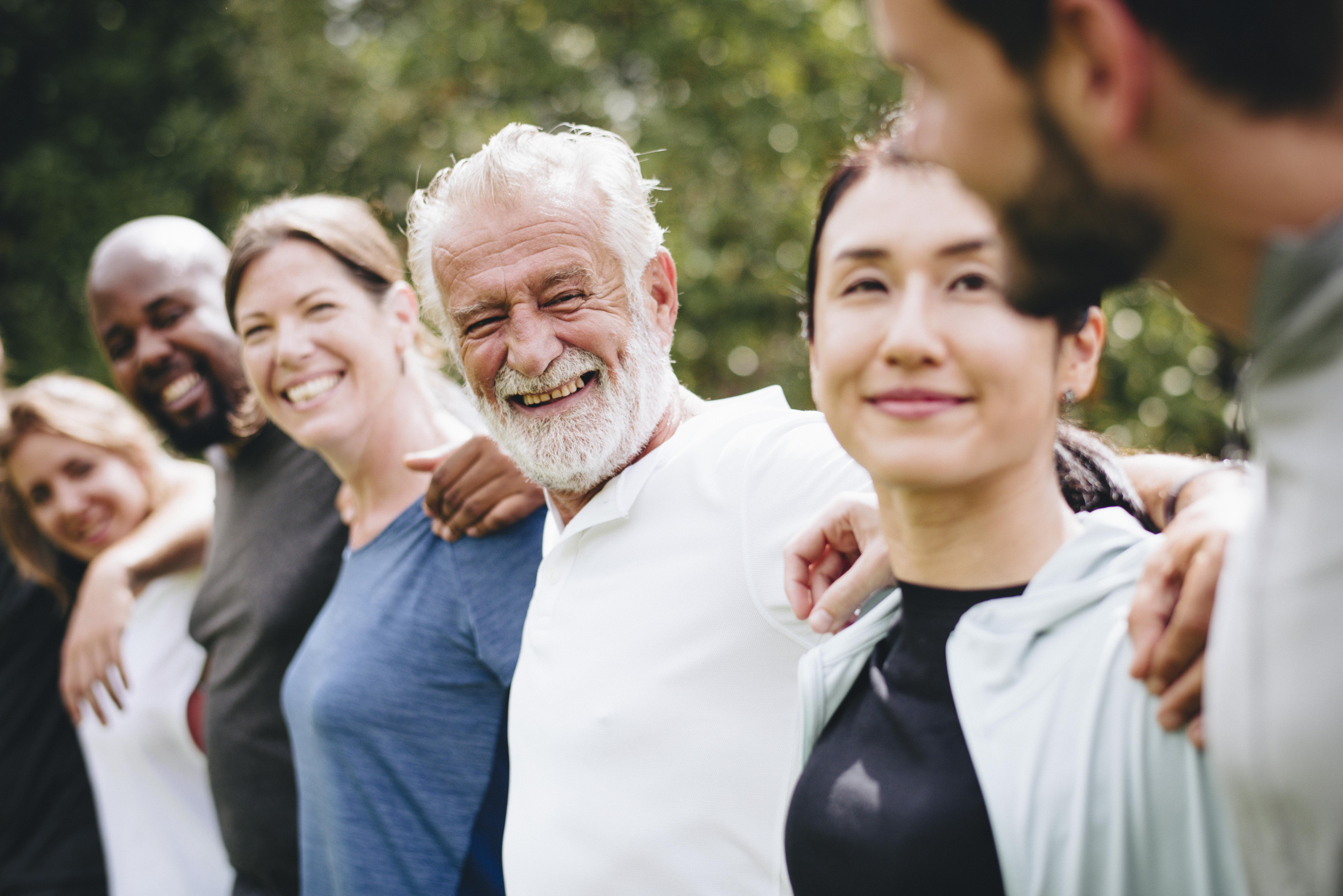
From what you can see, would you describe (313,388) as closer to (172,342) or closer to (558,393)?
(558,393)

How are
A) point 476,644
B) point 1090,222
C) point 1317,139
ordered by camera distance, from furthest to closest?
point 476,644
point 1090,222
point 1317,139

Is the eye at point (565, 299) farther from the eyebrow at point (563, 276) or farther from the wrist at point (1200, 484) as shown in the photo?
the wrist at point (1200, 484)

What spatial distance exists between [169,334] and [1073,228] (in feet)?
10.2

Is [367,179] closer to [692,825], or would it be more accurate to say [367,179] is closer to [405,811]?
[405,811]

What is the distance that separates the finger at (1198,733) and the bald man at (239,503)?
153 centimetres

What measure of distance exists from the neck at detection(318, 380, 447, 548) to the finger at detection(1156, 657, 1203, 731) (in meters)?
1.87

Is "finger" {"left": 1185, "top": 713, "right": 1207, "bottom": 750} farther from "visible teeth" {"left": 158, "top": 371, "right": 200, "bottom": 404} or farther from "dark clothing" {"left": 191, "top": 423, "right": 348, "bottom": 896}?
"visible teeth" {"left": 158, "top": 371, "right": 200, "bottom": 404}

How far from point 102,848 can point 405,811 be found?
208 cm

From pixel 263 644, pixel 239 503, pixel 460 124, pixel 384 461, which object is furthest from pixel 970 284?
pixel 460 124

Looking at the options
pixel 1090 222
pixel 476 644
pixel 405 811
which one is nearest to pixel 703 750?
pixel 476 644

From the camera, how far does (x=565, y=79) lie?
24.7 ft

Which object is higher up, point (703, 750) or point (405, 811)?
point (703, 750)

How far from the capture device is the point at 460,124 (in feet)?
25.1

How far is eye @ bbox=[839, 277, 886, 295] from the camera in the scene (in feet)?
4.38
